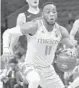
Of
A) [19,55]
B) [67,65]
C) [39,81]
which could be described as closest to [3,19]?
[19,55]

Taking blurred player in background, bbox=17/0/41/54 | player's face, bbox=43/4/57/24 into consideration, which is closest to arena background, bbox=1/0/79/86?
blurred player in background, bbox=17/0/41/54

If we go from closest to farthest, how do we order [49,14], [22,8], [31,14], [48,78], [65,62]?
[49,14]
[48,78]
[65,62]
[31,14]
[22,8]

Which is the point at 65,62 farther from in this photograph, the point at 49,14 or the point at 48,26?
the point at 49,14

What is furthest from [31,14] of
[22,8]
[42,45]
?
[22,8]

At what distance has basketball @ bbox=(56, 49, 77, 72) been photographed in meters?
6.59

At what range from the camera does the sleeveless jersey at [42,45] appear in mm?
5992

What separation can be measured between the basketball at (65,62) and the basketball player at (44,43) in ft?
1.35

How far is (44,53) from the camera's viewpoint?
6.13 meters

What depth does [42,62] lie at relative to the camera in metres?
6.16

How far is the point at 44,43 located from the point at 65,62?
0.74 meters

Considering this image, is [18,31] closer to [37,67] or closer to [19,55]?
[37,67]

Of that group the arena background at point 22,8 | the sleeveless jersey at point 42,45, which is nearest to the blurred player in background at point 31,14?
the sleeveless jersey at point 42,45

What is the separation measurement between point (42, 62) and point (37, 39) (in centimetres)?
39

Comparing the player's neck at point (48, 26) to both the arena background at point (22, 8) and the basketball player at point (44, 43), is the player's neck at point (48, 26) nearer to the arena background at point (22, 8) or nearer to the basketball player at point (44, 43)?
the basketball player at point (44, 43)
